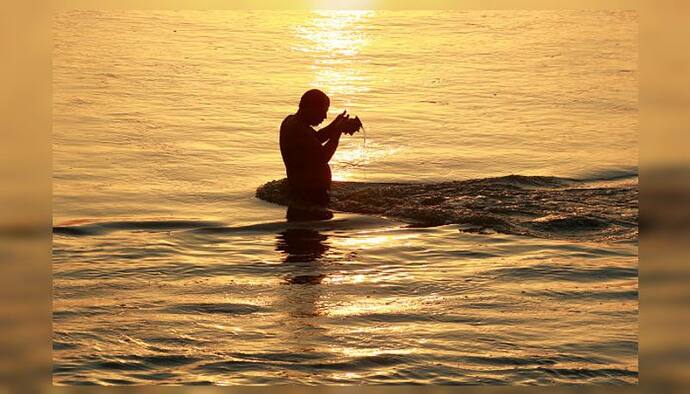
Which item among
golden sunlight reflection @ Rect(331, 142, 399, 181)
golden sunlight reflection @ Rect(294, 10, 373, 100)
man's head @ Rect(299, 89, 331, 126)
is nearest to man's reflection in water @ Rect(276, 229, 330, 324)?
man's head @ Rect(299, 89, 331, 126)

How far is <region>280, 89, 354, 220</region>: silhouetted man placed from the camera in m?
11.6

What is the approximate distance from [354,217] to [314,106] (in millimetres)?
1321

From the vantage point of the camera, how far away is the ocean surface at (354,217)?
712 cm

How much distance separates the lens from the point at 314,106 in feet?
38.2

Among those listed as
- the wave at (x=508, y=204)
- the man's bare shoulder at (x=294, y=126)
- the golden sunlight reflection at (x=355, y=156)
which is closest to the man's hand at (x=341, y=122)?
the man's bare shoulder at (x=294, y=126)

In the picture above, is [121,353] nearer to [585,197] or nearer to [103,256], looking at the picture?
[103,256]

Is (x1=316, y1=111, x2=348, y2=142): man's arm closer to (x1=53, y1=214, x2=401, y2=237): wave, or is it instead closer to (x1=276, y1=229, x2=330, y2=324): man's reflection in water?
(x1=53, y1=214, x2=401, y2=237): wave

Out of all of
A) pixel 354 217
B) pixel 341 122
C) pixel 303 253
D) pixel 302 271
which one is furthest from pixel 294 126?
pixel 302 271

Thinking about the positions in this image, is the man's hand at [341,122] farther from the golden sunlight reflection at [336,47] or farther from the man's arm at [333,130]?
the golden sunlight reflection at [336,47]

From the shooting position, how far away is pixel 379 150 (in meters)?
14.5

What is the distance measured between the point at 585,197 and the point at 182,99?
809 centimetres

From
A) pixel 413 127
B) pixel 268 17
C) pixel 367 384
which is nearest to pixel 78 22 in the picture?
pixel 268 17

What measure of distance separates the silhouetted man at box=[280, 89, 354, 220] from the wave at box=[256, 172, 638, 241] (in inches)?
8.4

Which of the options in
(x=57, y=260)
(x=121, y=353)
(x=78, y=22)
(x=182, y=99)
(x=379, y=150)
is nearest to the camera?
(x=121, y=353)
